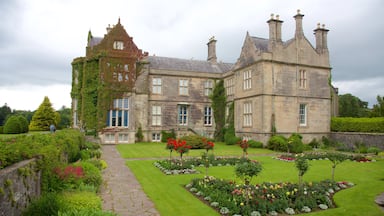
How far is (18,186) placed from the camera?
6.16m

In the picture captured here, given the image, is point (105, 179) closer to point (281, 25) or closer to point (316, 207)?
point (316, 207)

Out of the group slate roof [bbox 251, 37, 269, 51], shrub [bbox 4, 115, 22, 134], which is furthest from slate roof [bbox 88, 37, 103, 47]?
slate roof [bbox 251, 37, 269, 51]

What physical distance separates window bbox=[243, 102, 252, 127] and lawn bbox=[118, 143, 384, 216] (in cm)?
1071

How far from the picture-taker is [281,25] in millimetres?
26359

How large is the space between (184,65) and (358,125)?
19738 millimetres

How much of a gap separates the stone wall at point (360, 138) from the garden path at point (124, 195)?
2086cm

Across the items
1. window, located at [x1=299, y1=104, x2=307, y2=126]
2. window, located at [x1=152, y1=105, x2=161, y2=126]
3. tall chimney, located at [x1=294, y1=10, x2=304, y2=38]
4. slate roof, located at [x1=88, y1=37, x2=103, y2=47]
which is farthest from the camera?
slate roof, located at [x1=88, y1=37, x2=103, y2=47]

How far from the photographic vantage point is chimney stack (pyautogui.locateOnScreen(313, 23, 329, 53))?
28.4 m

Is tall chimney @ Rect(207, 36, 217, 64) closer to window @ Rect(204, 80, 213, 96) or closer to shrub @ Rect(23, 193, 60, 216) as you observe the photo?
window @ Rect(204, 80, 213, 96)

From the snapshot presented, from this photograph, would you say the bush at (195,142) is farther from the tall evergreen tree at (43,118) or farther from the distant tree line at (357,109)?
the tall evergreen tree at (43,118)

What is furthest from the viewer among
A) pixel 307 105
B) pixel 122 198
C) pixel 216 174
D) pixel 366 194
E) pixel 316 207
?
pixel 307 105

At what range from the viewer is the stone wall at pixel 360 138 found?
23.7 meters

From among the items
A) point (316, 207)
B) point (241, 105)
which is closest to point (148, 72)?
point (241, 105)

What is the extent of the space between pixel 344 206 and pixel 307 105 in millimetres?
20660
